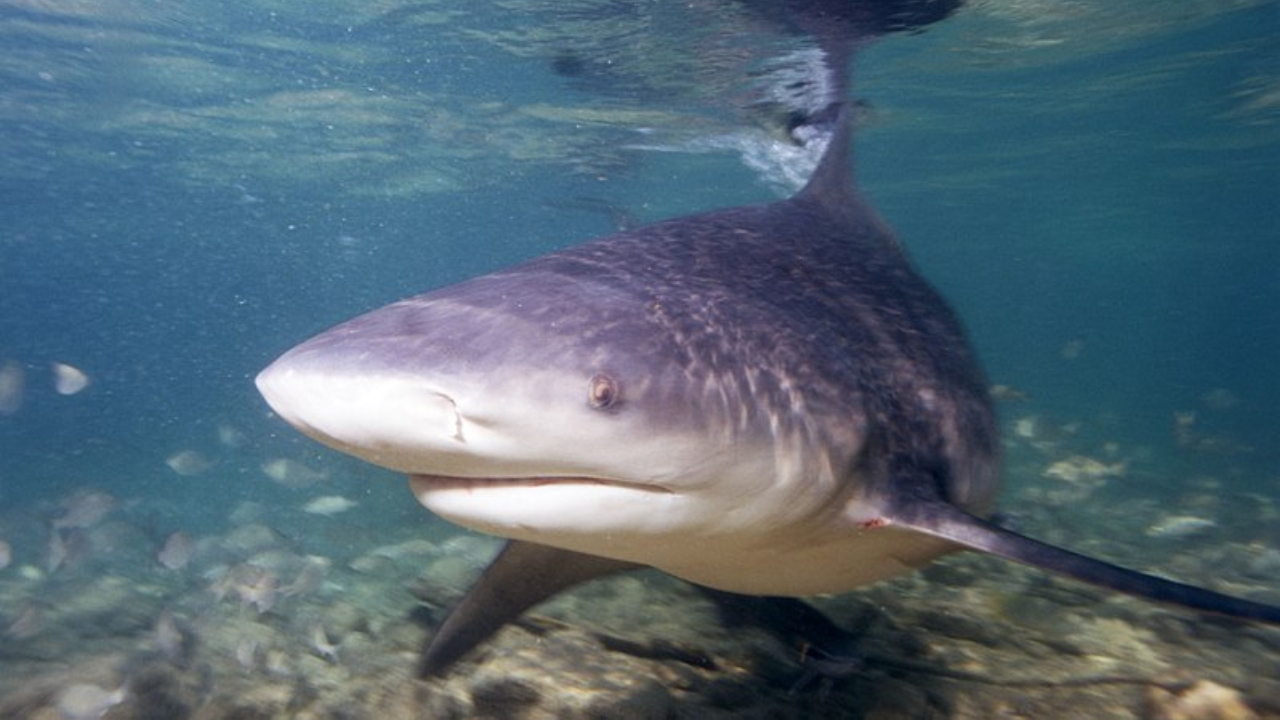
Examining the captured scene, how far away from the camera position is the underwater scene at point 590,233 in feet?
13.1

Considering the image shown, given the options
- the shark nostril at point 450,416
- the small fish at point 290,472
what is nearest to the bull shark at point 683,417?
the shark nostril at point 450,416

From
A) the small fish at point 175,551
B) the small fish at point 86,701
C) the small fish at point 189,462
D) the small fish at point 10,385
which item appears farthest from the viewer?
the small fish at point 189,462

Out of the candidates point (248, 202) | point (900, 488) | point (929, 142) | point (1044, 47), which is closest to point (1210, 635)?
point (900, 488)

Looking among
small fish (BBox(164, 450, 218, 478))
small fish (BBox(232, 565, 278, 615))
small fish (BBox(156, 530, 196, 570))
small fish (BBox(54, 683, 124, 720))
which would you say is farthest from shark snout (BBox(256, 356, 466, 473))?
small fish (BBox(164, 450, 218, 478))

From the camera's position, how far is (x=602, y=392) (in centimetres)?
210

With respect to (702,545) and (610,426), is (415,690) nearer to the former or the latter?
(702,545)

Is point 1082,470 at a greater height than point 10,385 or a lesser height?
greater

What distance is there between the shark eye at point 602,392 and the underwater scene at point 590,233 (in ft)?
0.70

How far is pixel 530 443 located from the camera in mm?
1987

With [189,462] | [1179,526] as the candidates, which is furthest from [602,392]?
[1179,526]

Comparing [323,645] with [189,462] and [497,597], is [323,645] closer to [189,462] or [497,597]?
[497,597]

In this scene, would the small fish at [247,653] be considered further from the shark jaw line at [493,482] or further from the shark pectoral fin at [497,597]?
the shark jaw line at [493,482]

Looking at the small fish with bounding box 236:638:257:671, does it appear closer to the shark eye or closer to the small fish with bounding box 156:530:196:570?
the shark eye

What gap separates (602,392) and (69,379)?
1079cm
